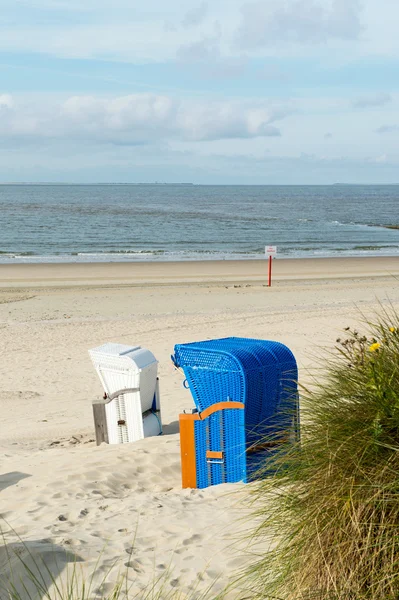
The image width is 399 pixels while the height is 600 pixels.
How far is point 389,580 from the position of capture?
123 inches

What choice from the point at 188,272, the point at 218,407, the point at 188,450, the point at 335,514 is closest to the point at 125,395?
the point at 188,450

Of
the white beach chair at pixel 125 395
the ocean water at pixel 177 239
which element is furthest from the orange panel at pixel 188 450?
the ocean water at pixel 177 239

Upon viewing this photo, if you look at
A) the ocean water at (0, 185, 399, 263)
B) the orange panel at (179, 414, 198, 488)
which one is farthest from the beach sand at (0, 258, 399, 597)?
the ocean water at (0, 185, 399, 263)

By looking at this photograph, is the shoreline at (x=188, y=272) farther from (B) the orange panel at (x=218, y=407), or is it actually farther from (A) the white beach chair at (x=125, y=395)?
(B) the orange panel at (x=218, y=407)

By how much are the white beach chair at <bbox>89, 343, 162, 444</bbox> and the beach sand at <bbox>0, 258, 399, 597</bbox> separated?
0.25 m

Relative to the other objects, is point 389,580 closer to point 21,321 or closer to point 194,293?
point 21,321

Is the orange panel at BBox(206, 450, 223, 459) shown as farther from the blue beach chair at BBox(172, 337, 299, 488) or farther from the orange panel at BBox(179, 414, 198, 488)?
the orange panel at BBox(179, 414, 198, 488)

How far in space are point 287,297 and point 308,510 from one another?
15.7 metres

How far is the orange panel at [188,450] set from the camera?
548cm

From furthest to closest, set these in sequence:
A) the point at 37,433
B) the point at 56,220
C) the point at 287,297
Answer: the point at 56,220 → the point at 287,297 → the point at 37,433

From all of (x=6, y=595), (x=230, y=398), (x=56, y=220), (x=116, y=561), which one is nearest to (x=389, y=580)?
(x=116, y=561)

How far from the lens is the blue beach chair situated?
5.30m

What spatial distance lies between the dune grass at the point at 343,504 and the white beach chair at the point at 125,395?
318 centimetres

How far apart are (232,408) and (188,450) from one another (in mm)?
545
